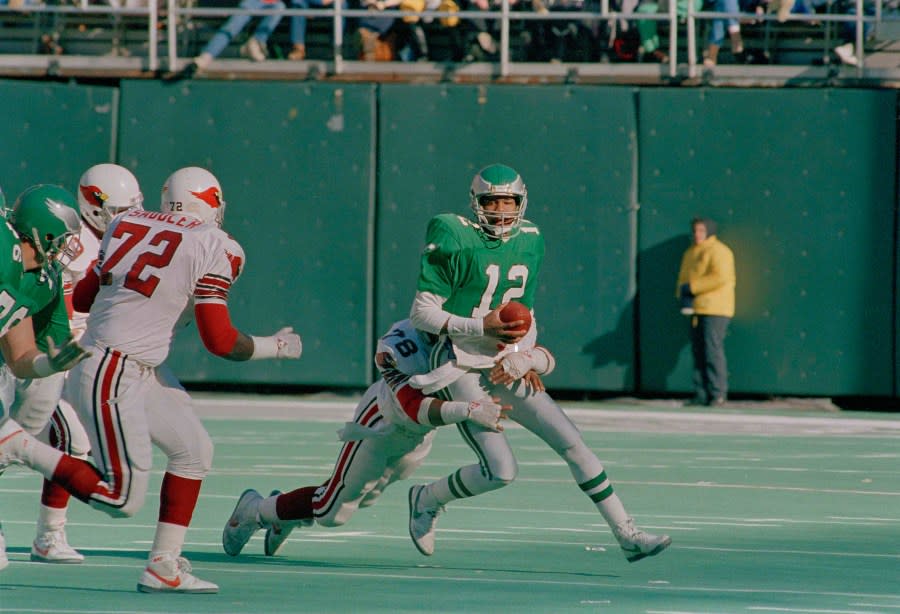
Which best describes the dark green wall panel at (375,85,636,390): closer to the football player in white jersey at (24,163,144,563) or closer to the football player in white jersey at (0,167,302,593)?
the football player in white jersey at (24,163,144,563)

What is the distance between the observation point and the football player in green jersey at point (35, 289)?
20.3 feet

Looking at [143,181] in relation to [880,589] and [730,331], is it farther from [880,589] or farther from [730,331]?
[880,589]

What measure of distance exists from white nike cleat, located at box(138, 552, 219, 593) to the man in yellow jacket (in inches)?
368

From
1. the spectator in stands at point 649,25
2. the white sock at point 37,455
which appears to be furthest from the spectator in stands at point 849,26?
the white sock at point 37,455

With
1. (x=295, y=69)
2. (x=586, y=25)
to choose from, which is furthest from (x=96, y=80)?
(x=586, y=25)

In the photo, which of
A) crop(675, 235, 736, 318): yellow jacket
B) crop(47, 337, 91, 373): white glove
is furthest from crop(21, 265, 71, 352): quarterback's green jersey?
crop(675, 235, 736, 318): yellow jacket

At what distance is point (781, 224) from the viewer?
1555 cm

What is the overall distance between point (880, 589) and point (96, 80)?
11.6m

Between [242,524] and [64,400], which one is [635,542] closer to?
[242,524]

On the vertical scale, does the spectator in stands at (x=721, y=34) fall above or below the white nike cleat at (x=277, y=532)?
above

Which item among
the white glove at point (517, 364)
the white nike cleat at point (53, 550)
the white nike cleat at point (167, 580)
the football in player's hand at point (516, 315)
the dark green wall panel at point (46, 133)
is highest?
the dark green wall panel at point (46, 133)

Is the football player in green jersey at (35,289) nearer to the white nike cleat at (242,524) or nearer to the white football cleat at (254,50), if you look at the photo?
the white nike cleat at (242,524)

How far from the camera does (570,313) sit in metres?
15.7

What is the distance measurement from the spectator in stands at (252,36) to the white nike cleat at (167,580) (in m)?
10.2
